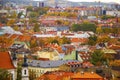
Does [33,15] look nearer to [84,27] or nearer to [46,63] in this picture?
[84,27]

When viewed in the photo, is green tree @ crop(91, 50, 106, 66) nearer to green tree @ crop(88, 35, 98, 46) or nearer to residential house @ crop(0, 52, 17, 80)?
residential house @ crop(0, 52, 17, 80)

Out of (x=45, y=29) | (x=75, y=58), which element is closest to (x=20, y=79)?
(x=75, y=58)

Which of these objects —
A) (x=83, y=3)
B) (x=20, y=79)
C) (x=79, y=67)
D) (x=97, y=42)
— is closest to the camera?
(x=20, y=79)

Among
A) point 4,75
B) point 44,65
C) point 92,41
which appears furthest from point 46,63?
point 92,41

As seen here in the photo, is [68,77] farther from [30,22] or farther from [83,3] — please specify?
[83,3]

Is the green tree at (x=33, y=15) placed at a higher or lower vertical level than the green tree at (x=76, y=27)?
lower

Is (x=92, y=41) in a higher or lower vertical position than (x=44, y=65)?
lower

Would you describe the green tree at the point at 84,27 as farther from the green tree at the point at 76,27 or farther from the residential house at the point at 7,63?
the residential house at the point at 7,63

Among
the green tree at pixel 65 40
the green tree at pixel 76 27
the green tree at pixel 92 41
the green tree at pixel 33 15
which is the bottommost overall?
the green tree at pixel 33 15

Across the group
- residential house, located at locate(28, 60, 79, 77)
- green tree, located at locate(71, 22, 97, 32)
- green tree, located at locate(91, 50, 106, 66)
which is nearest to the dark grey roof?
residential house, located at locate(28, 60, 79, 77)

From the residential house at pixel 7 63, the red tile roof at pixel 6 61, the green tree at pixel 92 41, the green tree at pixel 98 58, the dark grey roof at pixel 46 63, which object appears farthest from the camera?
the green tree at pixel 92 41

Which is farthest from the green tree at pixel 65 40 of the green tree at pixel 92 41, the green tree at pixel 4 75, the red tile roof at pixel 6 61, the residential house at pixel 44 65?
the green tree at pixel 4 75
